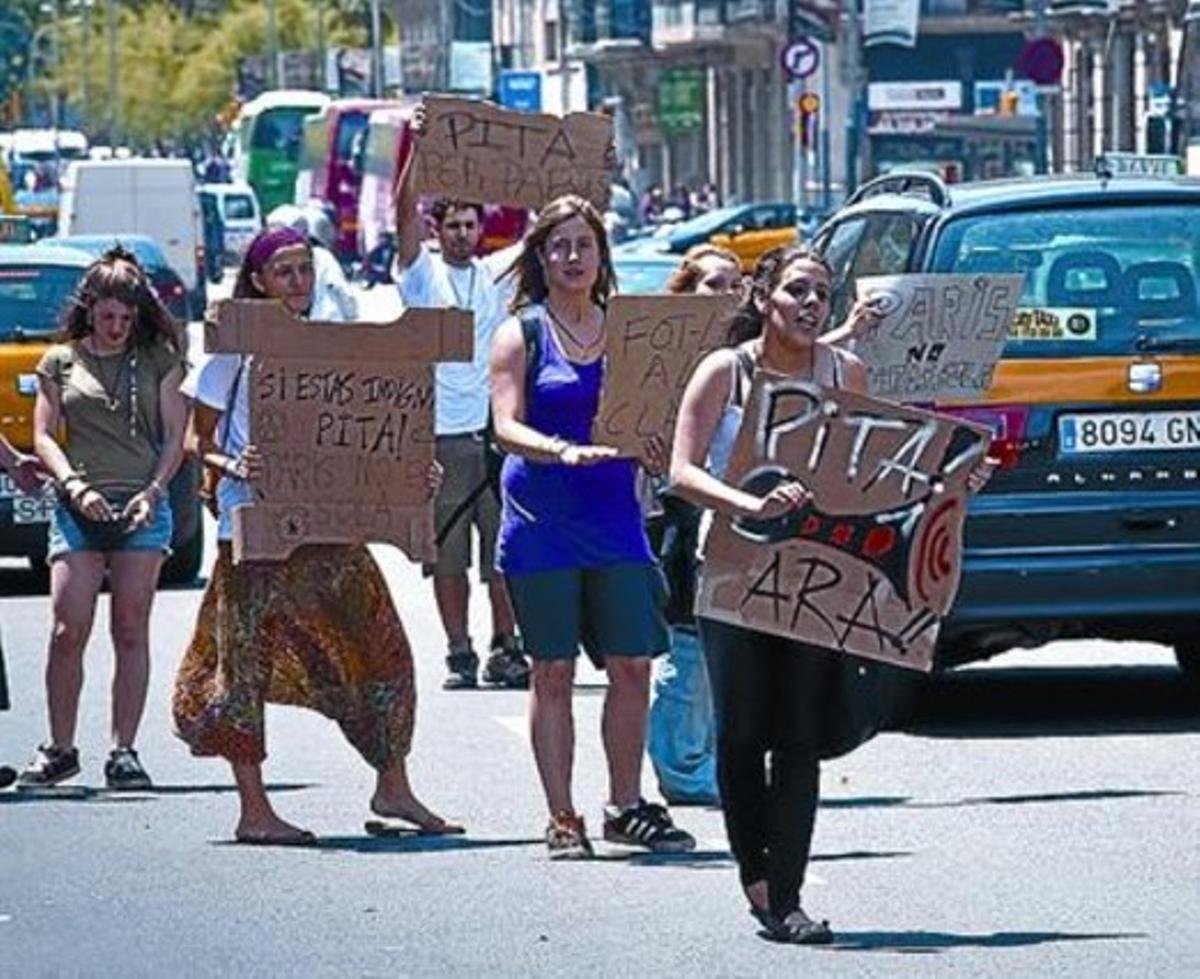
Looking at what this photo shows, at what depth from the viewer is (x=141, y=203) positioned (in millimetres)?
57250

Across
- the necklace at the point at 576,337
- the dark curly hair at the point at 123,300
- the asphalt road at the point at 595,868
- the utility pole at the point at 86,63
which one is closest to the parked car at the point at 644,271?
the asphalt road at the point at 595,868

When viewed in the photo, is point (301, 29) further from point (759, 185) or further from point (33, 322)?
point (33, 322)

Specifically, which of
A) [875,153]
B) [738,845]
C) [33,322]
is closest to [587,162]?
[738,845]

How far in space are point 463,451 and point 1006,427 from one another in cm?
295

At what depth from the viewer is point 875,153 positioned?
81.8 meters

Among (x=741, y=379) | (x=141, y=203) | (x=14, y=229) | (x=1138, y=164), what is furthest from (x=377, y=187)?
(x=741, y=379)

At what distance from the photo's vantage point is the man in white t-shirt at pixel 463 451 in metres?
15.8

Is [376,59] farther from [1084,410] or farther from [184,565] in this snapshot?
[1084,410]

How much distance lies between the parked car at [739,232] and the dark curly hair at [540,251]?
3132cm

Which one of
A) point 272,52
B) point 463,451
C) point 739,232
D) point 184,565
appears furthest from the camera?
point 272,52

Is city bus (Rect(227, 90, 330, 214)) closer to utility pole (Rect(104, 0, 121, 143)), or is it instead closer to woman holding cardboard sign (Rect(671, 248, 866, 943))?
utility pole (Rect(104, 0, 121, 143))

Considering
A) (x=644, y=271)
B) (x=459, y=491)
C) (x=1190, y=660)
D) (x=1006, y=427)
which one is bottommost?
(x=644, y=271)

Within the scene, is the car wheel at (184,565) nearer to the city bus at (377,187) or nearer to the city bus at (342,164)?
the city bus at (377,187)

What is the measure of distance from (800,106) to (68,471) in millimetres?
43935
